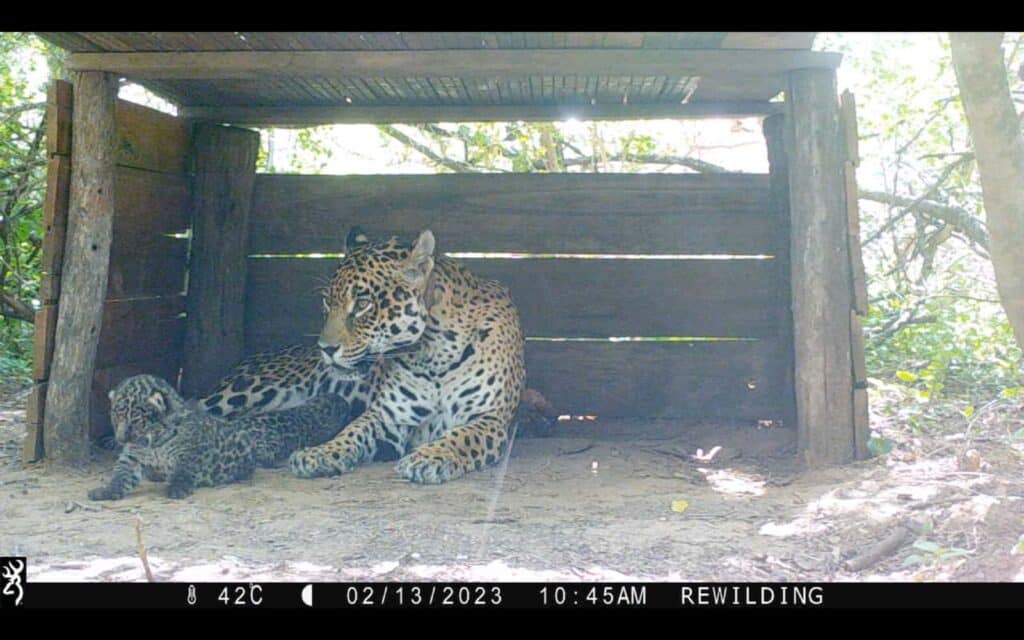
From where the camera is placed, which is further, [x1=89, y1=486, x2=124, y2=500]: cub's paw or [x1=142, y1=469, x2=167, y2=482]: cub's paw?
[x1=142, y1=469, x2=167, y2=482]: cub's paw

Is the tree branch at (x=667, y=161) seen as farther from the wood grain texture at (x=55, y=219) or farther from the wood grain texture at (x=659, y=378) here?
the wood grain texture at (x=55, y=219)

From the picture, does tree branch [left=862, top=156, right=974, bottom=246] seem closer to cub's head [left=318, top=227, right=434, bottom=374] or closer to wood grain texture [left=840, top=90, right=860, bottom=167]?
wood grain texture [left=840, top=90, right=860, bottom=167]

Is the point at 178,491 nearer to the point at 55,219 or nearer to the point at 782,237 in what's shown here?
the point at 55,219

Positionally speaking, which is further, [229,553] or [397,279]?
[397,279]

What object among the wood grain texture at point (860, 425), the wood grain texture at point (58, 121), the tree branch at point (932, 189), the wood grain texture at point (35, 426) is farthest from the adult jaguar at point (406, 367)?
the tree branch at point (932, 189)

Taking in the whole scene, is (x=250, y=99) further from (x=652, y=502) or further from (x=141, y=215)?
(x=652, y=502)

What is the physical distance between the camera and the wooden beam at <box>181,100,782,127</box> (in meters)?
7.90

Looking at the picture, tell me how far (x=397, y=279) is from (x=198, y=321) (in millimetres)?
2000

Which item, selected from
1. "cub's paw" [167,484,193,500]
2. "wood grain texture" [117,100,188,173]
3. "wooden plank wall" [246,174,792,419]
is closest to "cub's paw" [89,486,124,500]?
"cub's paw" [167,484,193,500]

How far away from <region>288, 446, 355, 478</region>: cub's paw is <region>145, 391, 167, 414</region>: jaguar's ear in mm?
843

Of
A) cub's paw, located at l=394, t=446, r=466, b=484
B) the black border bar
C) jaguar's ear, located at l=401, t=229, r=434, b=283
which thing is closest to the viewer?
the black border bar

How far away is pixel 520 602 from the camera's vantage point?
13.1 ft

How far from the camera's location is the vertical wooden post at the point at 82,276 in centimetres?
644
